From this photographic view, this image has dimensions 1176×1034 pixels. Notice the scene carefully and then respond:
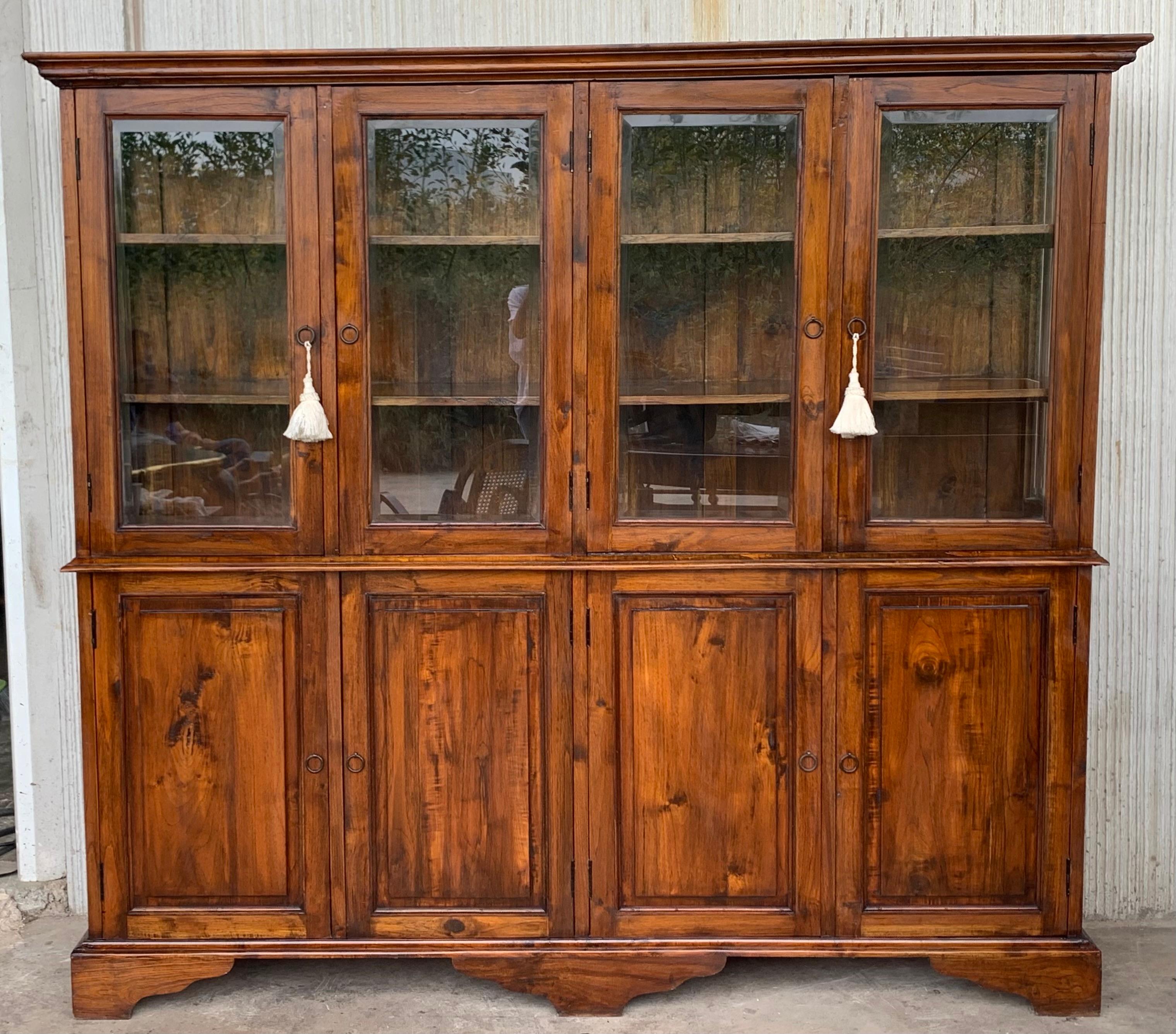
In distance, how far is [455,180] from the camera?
8.77 ft

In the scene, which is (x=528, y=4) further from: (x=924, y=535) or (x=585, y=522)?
(x=924, y=535)

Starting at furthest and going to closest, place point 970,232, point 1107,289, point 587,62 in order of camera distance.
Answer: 1. point 1107,289
2. point 970,232
3. point 587,62

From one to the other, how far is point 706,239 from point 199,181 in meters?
1.17

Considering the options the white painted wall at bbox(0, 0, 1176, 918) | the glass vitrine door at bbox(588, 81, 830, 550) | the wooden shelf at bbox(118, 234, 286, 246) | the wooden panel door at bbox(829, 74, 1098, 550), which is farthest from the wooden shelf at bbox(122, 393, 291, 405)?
the wooden panel door at bbox(829, 74, 1098, 550)

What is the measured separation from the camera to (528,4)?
10.3 ft

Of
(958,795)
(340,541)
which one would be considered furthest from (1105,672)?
(340,541)

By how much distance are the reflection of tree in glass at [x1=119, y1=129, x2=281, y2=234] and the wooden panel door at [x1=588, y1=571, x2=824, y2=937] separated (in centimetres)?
117

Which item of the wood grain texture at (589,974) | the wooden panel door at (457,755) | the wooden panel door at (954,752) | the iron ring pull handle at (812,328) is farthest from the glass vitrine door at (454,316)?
the wood grain texture at (589,974)

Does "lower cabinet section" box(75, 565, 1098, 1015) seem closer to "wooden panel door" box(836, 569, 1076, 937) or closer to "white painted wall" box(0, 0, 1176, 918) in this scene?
"wooden panel door" box(836, 569, 1076, 937)

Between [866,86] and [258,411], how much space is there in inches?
61.5

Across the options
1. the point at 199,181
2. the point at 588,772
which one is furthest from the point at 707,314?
the point at 199,181

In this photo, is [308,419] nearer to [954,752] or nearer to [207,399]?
[207,399]

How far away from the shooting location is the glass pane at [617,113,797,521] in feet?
8.70

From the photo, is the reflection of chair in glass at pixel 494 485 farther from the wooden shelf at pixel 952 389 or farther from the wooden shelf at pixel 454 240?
the wooden shelf at pixel 952 389
